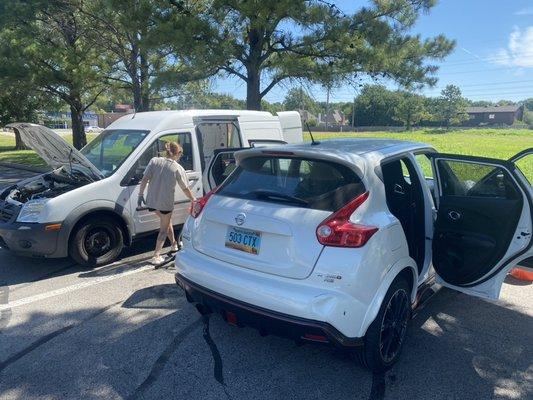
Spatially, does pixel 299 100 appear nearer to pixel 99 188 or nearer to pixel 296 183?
pixel 99 188

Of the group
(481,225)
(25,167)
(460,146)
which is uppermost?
(481,225)

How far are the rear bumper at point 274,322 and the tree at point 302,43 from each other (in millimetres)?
7325

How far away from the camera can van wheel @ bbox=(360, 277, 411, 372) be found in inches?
114

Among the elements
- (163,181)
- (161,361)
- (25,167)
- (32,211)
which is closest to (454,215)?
(161,361)

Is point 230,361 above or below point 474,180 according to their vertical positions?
below

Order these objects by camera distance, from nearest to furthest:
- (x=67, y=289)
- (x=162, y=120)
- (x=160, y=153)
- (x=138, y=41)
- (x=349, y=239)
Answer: (x=349, y=239) → (x=67, y=289) → (x=160, y=153) → (x=162, y=120) → (x=138, y=41)

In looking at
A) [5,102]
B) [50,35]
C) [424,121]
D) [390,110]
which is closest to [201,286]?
[50,35]

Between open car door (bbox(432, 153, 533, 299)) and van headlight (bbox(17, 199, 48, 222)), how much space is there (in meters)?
4.30

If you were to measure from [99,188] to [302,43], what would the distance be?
6.94m

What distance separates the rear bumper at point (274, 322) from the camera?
2660mm

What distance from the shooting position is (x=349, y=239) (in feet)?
9.00

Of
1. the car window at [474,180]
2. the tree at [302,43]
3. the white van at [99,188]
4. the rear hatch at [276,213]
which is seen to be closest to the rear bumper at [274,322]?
the rear hatch at [276,213]

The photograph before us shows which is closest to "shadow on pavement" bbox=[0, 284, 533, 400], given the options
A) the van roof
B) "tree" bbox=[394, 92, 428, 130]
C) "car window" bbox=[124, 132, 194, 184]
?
"car window" bbox=[124, 132, 194, 184]

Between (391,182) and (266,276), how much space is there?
1.52 meters
